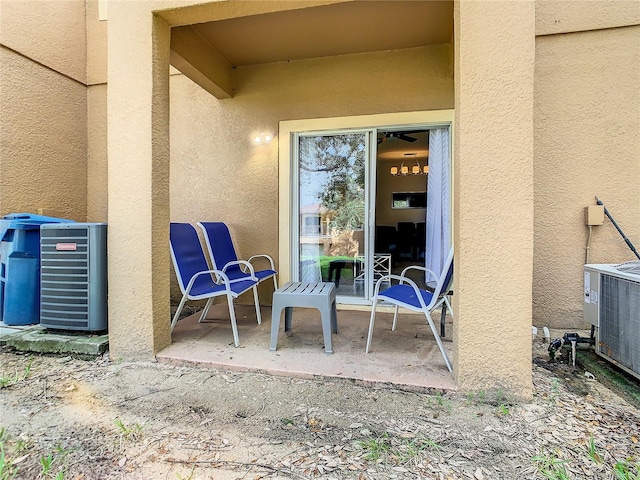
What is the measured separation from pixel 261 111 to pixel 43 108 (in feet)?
8.51

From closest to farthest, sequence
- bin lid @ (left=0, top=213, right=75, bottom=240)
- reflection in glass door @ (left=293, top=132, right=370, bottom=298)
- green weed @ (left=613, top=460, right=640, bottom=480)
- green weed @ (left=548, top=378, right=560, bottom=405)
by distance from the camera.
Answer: green weed @ (left=613, top=460, right=640, bottom=480) → green weed @ (left=548, top=378, right=560, bottom=405) → bin lid @ (left=0, top=213, right=75, bottom=240) → reflection in glass door @ (left=293, top=132, right=370, bottom=298)

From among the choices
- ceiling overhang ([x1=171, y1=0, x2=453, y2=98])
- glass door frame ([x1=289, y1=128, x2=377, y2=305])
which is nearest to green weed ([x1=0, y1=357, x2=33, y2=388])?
glass door frame ([x1=289, y1=128, x2=377, y2=305])

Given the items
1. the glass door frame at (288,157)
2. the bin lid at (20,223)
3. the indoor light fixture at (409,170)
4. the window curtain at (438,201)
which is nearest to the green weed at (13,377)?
the bin lid at (20,223)

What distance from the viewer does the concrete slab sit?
102 inches

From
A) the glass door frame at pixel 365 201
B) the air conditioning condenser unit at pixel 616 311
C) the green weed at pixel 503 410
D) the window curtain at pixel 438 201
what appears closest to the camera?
the green weed at pixel 503 410

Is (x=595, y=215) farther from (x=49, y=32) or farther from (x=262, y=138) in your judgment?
(x=49, y=32)

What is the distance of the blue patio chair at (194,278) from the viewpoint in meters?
2.75

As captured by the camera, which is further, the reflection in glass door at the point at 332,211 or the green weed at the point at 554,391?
the reflection in glass door at the point at 332,211

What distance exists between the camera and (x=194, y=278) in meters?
2.79

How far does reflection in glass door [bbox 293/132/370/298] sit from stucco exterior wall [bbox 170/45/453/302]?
34cm

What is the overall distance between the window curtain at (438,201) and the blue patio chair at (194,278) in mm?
2234

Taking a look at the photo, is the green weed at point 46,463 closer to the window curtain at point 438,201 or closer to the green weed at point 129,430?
the green weed at point 129,430

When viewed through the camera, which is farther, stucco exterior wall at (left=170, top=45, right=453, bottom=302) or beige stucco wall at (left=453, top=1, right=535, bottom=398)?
stucco exterior wall at (left=170, top=45, right=453, bottom=302)

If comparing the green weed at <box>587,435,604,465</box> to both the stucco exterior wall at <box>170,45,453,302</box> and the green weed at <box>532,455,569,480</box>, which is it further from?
the stucco exterior wall at <box>170,45,453,302</box>
